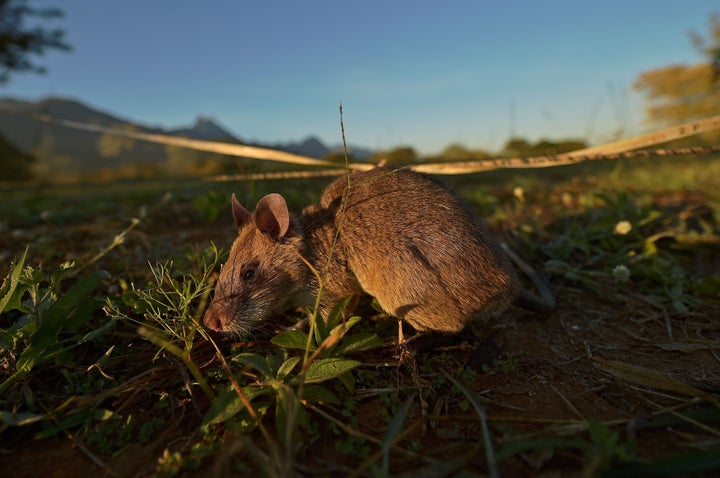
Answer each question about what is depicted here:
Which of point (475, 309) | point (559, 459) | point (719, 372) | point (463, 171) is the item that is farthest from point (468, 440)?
point (463, 171)

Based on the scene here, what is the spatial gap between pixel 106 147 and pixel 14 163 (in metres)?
6.16

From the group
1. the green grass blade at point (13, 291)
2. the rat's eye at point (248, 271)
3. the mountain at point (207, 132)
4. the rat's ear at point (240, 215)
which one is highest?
the mountain at point (207, 132)

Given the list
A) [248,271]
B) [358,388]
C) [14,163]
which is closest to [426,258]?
[358,388]

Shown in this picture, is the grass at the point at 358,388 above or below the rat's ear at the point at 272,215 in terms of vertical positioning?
below

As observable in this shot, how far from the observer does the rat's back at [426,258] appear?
7.54 ft

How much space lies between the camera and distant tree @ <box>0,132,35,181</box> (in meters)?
16.4

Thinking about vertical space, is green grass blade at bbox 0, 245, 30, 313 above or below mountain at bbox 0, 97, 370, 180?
below

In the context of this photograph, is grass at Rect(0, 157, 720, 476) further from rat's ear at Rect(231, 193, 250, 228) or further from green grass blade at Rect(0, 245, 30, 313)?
rat's ear at Rect(231, 193, 250, 228)

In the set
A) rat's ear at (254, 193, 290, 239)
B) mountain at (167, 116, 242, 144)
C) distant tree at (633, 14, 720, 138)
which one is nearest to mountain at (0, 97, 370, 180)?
mountain at (167, 116, 242, 144)

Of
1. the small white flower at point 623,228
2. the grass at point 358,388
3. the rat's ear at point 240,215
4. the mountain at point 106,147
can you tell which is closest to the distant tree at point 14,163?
the mountain at point 106,147

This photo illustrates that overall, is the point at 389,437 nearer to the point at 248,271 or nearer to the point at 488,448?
the point at 488,448

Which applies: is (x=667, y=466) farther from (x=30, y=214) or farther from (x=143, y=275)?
(x=30, y=214)

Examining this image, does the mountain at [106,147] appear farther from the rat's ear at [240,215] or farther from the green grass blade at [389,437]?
the green grass blade at [389,437]

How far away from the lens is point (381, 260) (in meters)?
2.47
